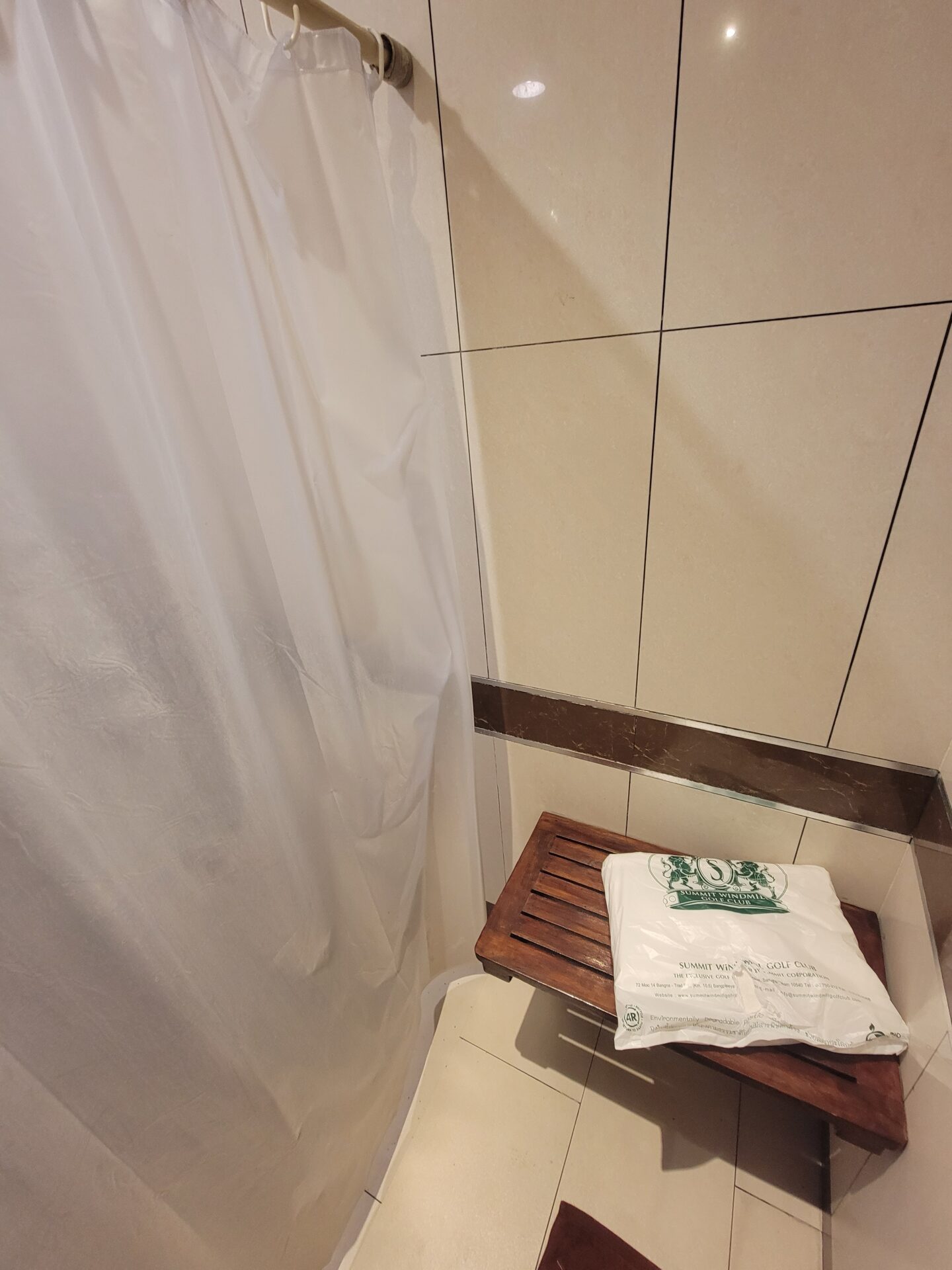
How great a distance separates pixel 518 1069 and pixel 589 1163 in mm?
208

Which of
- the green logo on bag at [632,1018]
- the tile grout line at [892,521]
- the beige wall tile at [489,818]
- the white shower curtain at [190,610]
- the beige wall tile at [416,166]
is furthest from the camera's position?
the beige wall tile at [489,818]

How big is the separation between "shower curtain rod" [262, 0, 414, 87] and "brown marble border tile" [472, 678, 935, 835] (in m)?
0.96

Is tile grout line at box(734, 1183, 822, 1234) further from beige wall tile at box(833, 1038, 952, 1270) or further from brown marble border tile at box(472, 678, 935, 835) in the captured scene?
brown marble border tile at box(472, 678, 935, 835)

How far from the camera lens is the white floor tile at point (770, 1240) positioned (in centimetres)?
88

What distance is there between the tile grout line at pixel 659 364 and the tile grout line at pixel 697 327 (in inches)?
1.5

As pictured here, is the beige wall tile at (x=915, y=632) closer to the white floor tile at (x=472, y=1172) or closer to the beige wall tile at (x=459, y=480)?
the beige wall tile at (x=459, y=480)

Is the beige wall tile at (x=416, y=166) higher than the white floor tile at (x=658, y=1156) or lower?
higher

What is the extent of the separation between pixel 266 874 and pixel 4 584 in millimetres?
509

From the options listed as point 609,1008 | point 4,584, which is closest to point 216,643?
point 4,584

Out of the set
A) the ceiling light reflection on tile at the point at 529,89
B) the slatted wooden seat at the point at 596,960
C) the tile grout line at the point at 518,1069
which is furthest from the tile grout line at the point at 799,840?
the ceiling light reflection on tile at the point at 529,89

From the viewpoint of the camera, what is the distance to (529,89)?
648mm

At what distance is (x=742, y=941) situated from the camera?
2.74ft

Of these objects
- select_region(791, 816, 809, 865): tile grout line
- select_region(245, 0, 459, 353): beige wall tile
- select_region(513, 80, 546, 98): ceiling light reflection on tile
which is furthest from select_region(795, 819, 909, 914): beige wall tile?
select_region(513, 80, 546, 98): ceiling light reflection on tile

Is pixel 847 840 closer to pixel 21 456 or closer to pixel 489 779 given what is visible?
pixel 489 779
